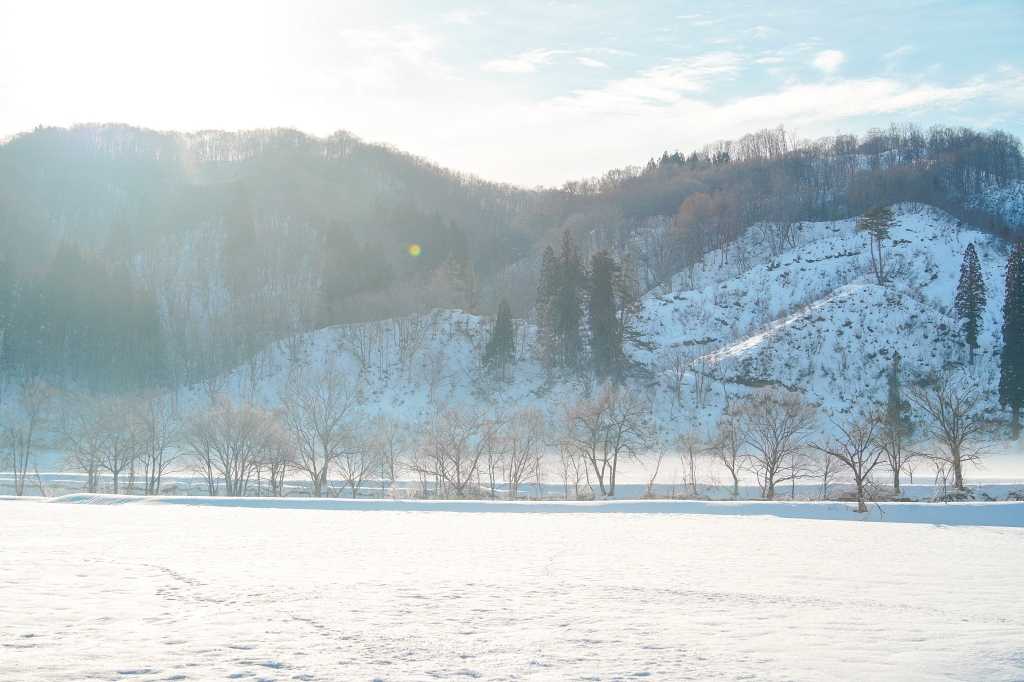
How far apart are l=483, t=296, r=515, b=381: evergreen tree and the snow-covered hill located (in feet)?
6.02

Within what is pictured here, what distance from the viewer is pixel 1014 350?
50.3 m

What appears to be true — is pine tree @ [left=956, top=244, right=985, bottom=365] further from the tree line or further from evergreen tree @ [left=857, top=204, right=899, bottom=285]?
the tree line

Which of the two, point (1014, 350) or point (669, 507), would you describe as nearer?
point (669, 507)

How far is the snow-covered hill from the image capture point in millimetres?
56719

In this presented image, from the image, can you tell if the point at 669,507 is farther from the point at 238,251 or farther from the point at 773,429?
the point at 238,251

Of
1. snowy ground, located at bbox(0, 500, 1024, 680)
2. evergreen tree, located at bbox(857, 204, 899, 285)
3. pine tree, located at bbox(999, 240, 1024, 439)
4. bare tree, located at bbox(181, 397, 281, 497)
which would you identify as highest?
evergreen tree, located at bbox(857, 204, 899, 285)

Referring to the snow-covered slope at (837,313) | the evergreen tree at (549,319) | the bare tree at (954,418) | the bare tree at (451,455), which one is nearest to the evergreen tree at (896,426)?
the snow-covered slope at (837,313)

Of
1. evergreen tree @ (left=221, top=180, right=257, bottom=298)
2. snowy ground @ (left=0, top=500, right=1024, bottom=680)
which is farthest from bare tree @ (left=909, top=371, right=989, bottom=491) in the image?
evergreen tree @ (left=221, top=180, right=257, bottom=298)

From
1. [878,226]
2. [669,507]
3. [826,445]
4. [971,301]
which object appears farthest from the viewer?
[878,226]

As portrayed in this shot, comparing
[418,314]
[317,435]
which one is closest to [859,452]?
[317,435]

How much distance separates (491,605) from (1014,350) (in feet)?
192

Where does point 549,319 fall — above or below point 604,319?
above

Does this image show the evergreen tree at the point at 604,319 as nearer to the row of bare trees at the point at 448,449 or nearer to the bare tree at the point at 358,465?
the row of bare trees at the point at 448,449

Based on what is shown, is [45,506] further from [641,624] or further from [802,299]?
[802,299]
